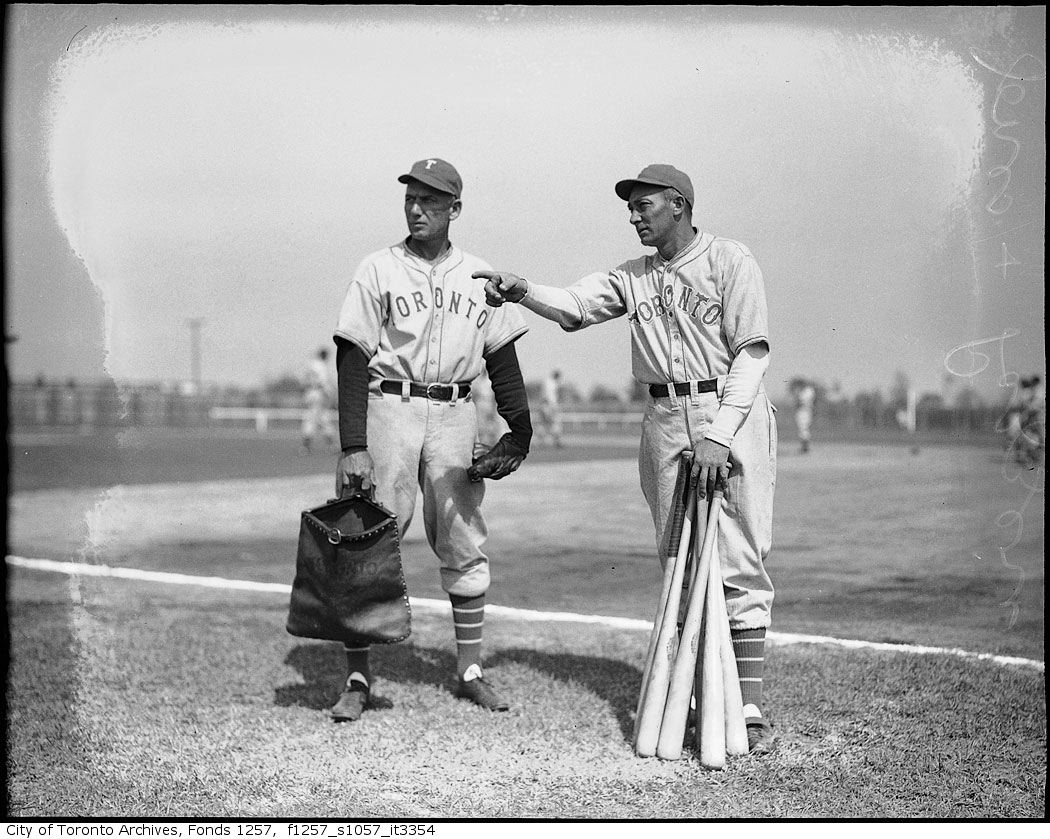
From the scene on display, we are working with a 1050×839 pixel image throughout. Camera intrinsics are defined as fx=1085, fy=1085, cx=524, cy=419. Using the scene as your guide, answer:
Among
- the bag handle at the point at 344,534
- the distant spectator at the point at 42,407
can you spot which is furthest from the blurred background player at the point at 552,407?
the bag handle at the point at 344,534

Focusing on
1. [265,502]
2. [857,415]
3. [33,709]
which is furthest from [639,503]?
[857,415]

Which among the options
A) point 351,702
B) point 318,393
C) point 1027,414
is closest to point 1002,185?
point 351,702

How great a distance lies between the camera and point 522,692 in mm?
4770

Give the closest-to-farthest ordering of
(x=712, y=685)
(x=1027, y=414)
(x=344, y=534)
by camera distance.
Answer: (x=712, y=685), (x=344, y=534), (x=1027, y=414)

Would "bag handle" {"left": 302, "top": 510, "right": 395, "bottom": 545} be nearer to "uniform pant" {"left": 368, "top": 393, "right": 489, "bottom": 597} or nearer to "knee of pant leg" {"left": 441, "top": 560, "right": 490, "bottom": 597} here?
"uniform pant" {"left": 368, "top": 393, "right": 489, "bottom": 597}

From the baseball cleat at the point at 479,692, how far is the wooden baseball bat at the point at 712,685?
0.94 meters

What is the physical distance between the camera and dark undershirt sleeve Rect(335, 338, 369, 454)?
446 cm

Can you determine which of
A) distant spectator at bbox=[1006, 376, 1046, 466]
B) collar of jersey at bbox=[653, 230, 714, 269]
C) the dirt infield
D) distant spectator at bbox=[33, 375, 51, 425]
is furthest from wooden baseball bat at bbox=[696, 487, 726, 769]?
distant spectator at bbox=[33, 375, 51, 425]

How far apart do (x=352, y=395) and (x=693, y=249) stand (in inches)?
59.0

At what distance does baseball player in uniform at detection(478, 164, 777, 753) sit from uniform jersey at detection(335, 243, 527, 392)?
47 cm

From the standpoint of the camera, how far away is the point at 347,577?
4.35 meters

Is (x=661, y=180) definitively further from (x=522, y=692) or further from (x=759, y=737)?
(x=522, y=692)

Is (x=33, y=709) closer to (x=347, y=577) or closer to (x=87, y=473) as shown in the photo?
(x=347, y=577)

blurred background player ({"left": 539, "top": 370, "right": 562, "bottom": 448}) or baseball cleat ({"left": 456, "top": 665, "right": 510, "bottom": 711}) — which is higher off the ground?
blurred background player ({"left": 539, "top": 370, "right": 562, "bottom": 448})
